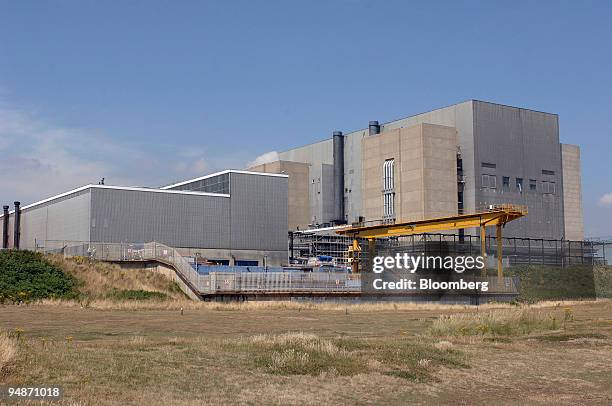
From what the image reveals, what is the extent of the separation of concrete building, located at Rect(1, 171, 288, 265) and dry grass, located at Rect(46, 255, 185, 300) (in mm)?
19475

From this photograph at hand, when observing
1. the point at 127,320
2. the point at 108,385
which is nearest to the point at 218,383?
the point at 108,385

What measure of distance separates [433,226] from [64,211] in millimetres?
45704

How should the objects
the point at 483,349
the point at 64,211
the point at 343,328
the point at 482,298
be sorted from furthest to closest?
the point at 64,211 → the point at 482,298 → the point at 343,328 → the point at 483,349

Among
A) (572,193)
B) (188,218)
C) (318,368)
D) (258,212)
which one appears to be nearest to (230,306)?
(318,368)

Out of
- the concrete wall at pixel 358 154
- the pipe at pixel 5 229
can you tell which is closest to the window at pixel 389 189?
the concrete wall at pixel 358 154

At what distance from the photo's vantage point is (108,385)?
45.3 ft

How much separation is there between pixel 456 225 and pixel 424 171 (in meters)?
25.6

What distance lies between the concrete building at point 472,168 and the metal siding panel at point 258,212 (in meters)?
10.9

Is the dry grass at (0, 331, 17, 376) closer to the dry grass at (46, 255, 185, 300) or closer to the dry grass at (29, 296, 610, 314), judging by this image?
the dry grass at (29, 296, 610, 314)

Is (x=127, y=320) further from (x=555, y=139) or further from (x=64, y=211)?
(x=555, y=139)

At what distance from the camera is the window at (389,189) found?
343 feet

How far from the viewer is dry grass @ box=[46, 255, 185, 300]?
58625mm

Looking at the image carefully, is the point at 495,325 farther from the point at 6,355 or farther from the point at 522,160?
the point at 522,160

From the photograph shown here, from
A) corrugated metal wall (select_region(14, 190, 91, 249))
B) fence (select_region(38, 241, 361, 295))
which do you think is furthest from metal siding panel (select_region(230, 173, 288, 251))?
fence (select_region(38, 241, 361, 295))
